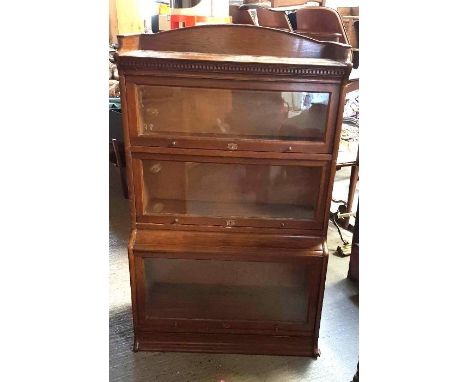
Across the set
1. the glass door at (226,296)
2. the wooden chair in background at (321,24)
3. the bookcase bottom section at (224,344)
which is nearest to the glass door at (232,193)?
the glass door at (226,296)

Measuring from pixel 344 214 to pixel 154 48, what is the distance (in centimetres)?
132

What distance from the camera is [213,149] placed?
112cm

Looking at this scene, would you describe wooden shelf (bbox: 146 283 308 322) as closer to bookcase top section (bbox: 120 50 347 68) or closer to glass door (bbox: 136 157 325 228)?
glass door (bbox: 136 157 325 228)

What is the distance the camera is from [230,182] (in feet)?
4.16

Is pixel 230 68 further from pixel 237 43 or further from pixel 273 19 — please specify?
pixel 273 19

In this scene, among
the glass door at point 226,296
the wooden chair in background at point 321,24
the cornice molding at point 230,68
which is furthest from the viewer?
the wooden chair in background at point 321,24

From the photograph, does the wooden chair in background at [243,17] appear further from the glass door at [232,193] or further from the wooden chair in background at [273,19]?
the glass door at [232,193]

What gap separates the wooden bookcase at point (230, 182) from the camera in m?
1.05

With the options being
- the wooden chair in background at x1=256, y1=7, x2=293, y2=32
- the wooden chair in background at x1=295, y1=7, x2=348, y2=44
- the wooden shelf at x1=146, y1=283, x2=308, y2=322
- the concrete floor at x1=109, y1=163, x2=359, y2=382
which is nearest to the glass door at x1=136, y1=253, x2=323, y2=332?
the wooden shelf at x1=146, y1=283, x2=308, y2=322

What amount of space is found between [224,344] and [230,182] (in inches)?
22.9

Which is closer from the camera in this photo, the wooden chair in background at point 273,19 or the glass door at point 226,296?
the glass door at point 226,296

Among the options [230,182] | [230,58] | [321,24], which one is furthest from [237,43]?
[321,24]
